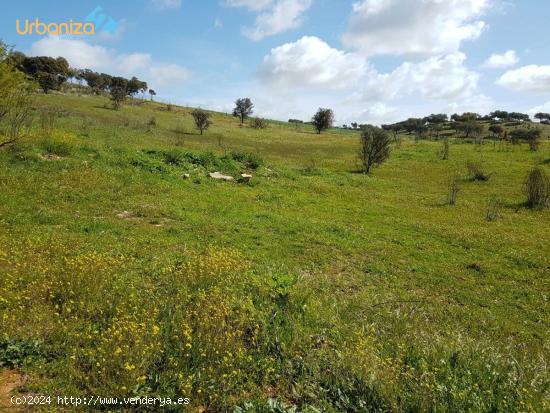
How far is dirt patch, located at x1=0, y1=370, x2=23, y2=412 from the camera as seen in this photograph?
444cm

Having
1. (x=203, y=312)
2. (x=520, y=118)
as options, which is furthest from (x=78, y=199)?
(x=520, y=118)

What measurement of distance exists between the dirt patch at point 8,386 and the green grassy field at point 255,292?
5.0 inches

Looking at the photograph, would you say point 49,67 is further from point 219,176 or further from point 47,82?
point 219,176

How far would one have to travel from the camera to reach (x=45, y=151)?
63.7ft

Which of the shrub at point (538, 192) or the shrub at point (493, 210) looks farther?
the shrub at point (538, 192)

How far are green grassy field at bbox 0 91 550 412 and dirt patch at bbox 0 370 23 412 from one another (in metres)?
0.13

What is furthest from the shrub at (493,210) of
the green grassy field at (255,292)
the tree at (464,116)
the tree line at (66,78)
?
the tree at (464,116)

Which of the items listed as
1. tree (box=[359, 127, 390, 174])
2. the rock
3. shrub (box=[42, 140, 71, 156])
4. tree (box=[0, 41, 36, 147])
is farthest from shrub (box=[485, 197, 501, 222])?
tree (box=[0, 41, 36, 147])

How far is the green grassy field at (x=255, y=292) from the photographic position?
512cm

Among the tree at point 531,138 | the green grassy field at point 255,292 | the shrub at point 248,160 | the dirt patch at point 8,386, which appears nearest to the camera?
the dirt patch at point 8,386

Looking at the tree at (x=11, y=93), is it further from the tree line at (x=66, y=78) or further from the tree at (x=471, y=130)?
the tree at (x=471, y=130)

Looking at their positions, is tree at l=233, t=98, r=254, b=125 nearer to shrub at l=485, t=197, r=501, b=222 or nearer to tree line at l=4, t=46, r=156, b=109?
tree line at l=4, t=46, r=156, b=109

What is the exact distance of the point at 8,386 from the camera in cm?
475

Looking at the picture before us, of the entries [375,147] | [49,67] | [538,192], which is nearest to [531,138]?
[375,147]
